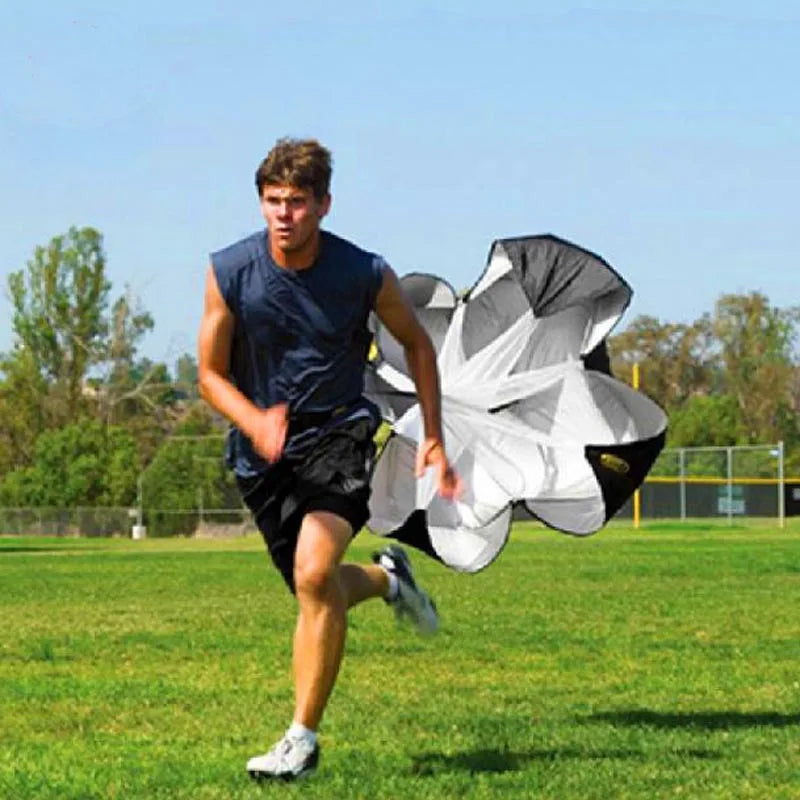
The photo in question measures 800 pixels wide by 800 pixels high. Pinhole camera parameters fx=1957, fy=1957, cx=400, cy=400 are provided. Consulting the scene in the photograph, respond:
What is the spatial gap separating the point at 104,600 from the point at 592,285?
415 inches

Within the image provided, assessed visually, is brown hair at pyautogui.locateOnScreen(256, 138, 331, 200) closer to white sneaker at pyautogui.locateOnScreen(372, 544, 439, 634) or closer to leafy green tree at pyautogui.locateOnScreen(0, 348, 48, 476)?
white sneaker at pyautogui.locateOnScreen(372, 544, 439, 634)

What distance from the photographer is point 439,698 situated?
9.30 meters

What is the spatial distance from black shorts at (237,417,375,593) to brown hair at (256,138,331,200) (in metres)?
0.86

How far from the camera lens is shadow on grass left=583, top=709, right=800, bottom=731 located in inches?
320

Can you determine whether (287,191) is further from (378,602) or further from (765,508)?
(765,508)

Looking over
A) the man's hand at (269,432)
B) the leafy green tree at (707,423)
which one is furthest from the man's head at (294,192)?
the leafy green tree at (707,423)

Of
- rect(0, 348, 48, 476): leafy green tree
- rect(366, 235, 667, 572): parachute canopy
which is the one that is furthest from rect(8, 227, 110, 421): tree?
rect(366, 235, 667, 572): parachute canopy

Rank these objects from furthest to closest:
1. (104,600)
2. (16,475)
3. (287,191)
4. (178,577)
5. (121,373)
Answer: (121,373), (16,475), (178,577), (104,600), (287,191)

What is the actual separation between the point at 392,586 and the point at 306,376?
1610mm

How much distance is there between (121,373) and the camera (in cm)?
10250

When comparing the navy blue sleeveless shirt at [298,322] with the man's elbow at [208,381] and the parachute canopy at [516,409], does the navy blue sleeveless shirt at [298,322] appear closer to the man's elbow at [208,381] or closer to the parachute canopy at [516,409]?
the man's elbow at [208,381]

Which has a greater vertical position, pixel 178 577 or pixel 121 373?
pixel 121 373

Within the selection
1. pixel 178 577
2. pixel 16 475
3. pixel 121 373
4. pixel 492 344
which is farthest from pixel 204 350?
pixel 121 373

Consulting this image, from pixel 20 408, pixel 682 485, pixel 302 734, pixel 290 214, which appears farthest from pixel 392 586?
pixel 20 408
